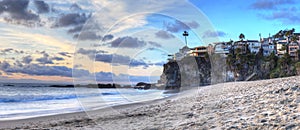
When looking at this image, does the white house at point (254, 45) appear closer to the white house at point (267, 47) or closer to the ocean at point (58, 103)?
the white house at point (267, 47)

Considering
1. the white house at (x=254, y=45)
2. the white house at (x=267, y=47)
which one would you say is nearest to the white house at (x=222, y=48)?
the white house at (x=254, y=45)

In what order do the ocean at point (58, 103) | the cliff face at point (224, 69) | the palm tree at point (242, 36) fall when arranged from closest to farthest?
the ocean at point (58, 103) < the cliff face at point (224, 69) < the palm tree at point (242, 36)

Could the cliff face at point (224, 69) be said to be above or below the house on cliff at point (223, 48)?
below

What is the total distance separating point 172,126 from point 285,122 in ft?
9.91

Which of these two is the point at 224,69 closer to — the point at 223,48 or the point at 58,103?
the point at 223,48

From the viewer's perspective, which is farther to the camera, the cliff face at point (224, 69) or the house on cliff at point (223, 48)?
the house on cliff at point (223, 48)

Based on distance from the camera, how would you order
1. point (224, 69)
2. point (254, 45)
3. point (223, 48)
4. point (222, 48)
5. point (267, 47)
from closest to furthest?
1. point (224, 69)
2. point (223, 48)
3. point (222, 48)
4. point (267, 47)
5. point (254, 45)

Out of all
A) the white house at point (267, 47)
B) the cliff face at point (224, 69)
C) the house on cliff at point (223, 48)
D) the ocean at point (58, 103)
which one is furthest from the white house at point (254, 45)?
the ocean at point (58, 103)

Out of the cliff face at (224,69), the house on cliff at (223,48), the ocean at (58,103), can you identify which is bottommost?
the ocean at (58,103)

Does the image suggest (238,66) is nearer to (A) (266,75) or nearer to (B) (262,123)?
(A) (266,75)

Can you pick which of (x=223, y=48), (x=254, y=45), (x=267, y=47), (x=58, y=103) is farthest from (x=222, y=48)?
(x=58, y=103)

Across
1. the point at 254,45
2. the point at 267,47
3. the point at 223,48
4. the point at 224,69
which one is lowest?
the point at 224,69

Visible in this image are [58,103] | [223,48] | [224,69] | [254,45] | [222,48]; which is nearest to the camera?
[58,103]

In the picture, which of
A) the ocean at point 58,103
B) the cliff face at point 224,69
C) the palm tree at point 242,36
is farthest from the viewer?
the palm tree at point 242,36
